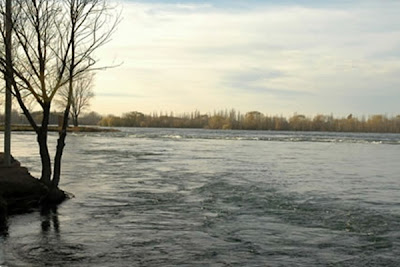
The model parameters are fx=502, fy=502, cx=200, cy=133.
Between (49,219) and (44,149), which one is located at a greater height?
(44,149)

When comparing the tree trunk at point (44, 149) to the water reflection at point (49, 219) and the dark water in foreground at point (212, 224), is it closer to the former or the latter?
the dark water in foreground at point (212, 224)

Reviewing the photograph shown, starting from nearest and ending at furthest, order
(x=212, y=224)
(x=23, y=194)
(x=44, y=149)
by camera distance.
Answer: (x=212, y=224) → (x=23, y=194) → (x=44, y=149)

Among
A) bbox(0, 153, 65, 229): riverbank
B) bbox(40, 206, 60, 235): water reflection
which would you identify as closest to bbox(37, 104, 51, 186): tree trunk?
bbox(0, 153, 65, 229): riverbank

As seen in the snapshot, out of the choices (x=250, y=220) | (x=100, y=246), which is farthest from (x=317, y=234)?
(x=100, y=246)

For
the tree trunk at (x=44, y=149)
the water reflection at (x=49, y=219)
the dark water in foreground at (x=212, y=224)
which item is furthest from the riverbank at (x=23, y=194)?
the dark water in foreground at (x=212, y=224)

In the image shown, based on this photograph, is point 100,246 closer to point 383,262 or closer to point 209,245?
point 209,245

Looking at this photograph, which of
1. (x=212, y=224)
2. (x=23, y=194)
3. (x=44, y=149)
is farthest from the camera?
(x=44, y=149)

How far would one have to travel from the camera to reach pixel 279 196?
16234mm

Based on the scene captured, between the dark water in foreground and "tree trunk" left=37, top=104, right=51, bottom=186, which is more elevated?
"tree trunk" left=37, top=104, right=51, bottom=186

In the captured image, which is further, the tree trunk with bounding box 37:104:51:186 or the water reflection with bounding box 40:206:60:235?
the tree trunk with bounding box 37:104:51:186

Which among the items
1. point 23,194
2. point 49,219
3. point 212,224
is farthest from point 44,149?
point 212,224

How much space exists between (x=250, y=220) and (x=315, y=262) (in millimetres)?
3645

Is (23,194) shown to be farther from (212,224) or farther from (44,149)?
(212,224)

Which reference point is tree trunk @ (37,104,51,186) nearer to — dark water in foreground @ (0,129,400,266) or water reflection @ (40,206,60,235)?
dark water in foreground @ (0,129,400,266)
